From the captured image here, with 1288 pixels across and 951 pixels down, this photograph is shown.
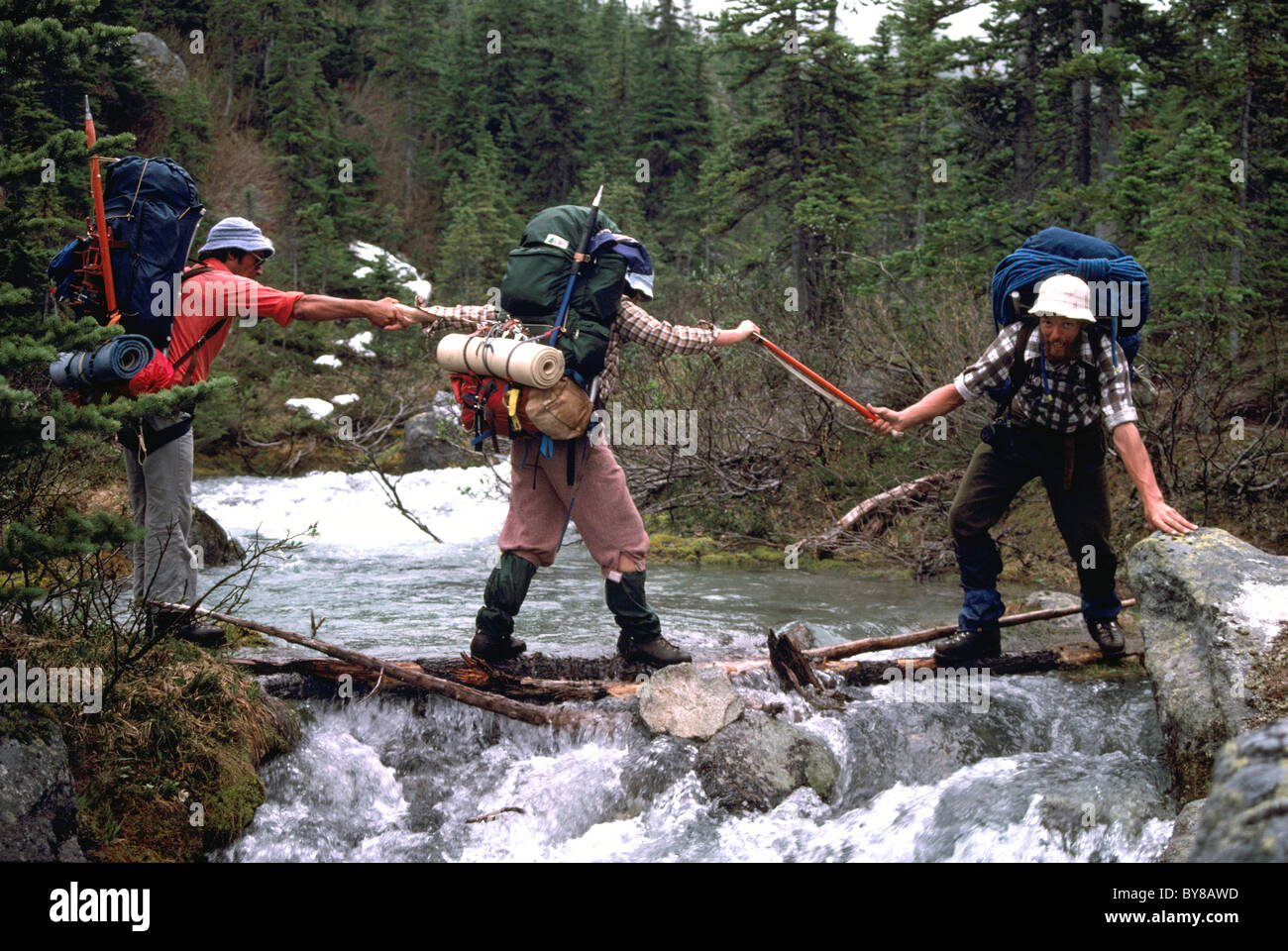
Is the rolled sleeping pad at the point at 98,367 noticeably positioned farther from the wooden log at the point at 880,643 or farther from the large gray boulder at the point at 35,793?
the wooden log at the point at 880,643

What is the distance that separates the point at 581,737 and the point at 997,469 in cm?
272

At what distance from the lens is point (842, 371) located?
13.5 metres

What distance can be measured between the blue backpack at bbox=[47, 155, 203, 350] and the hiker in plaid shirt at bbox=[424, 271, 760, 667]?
1.31m

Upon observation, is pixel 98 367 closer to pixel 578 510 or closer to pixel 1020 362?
pixel 578 510

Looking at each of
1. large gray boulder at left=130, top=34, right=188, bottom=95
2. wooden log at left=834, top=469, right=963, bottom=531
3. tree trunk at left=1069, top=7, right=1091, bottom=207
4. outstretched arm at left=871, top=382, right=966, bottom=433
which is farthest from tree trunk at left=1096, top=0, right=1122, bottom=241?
large gray boulder at left=130, top=34, right=188, bottom=95

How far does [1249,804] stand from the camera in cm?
244

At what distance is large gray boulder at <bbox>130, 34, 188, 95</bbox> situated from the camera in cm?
3025

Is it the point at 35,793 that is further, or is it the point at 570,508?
the point at 570,508

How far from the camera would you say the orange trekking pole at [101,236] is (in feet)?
15.6

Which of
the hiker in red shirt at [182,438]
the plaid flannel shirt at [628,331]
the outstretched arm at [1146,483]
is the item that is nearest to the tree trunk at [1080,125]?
the outstretched arm at [1146,483]

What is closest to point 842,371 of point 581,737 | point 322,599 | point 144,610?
point 322,599

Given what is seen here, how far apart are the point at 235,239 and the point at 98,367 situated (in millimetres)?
1431

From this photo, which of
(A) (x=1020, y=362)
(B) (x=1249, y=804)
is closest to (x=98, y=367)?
(B) (x=1249, y=804)
